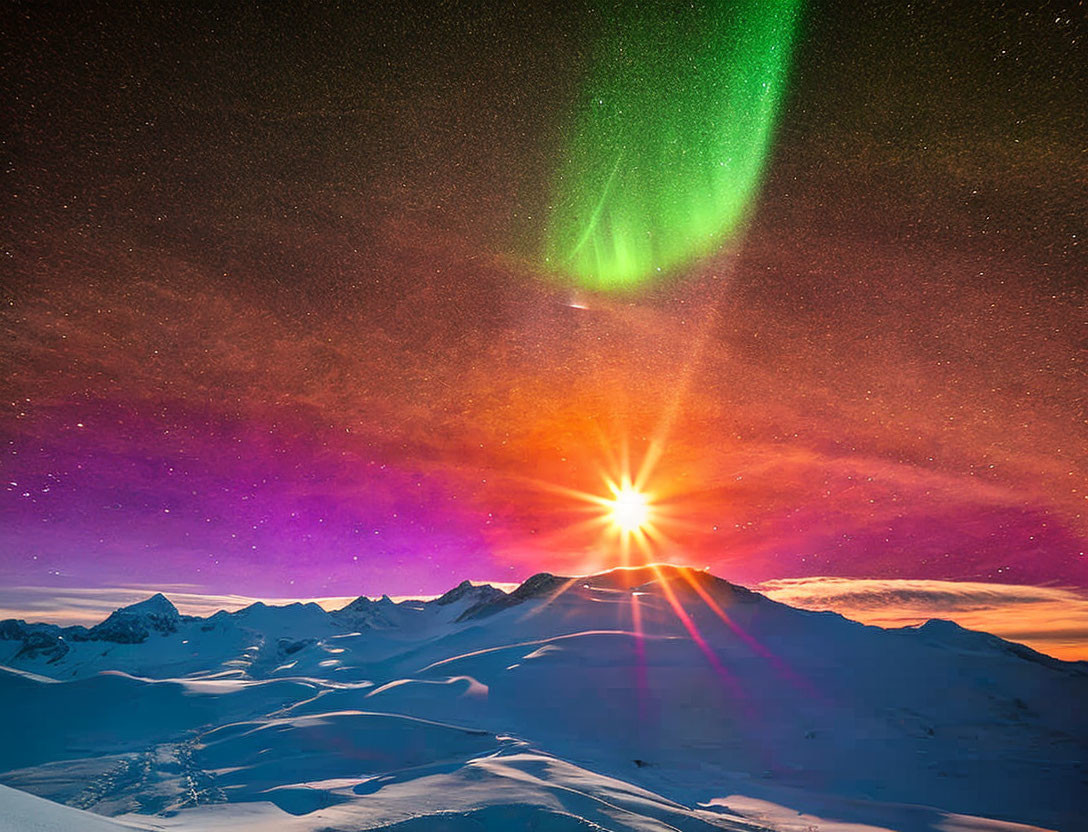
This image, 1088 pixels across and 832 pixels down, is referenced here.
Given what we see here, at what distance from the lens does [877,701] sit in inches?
2088

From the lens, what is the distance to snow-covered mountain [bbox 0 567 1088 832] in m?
16.5

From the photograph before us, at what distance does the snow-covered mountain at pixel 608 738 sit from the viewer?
1652 cm

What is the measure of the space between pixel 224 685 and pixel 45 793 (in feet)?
Result: 135

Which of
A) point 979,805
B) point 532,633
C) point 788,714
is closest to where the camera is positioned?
point 979,805

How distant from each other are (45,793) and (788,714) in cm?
5026

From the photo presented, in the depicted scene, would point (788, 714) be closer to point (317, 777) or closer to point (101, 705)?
point (317, 777)

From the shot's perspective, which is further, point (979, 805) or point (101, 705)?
point (101, 705)

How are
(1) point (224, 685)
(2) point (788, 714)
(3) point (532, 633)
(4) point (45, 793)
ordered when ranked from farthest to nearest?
(3) point (532, 633) → (1) point (224, 685) → (2) point (788, 714) → (4) point (45, 793)

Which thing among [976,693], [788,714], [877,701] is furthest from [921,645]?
[788,714]

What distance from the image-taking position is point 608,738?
41188 millimetres

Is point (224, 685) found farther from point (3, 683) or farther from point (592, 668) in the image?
point (592, 668)

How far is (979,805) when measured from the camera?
101 ft

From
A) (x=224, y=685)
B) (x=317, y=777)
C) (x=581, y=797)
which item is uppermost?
(x=581, y=797)

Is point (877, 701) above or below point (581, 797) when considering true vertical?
below
